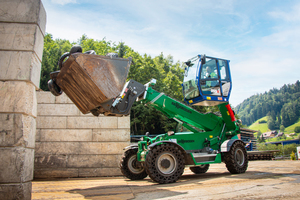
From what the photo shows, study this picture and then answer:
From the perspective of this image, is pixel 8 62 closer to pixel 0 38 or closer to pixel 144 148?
pixel 0 38

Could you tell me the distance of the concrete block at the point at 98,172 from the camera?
7.42 meters

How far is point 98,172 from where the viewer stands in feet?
24.6

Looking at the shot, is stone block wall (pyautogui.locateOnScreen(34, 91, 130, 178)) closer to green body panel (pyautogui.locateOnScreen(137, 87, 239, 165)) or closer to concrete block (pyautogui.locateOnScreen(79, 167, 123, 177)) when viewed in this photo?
concrete block (pyautogui.locateOnScreen(79, 167, 123, 177))

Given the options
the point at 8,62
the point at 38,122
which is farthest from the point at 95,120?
the point at 8,62

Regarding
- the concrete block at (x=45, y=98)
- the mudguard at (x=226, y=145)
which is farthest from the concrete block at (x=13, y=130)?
the mudguard at (x=226, y=145)

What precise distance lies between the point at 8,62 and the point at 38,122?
4843 mm

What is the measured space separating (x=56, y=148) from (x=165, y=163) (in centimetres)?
395

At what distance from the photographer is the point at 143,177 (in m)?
6.69

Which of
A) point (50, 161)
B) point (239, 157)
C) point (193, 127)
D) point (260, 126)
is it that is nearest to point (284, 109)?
point (260, 126)

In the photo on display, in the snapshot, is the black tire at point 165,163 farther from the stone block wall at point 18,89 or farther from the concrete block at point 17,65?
the concrete block at point 17,65

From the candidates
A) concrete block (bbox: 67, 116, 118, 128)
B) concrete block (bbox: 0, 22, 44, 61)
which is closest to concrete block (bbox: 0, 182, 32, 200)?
concrete block (bbox: 0, 22, 44, 61)

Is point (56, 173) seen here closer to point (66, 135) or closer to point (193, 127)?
point (66, 135)

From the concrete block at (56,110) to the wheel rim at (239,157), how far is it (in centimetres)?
552

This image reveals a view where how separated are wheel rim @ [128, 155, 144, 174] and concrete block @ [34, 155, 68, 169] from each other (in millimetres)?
2343
